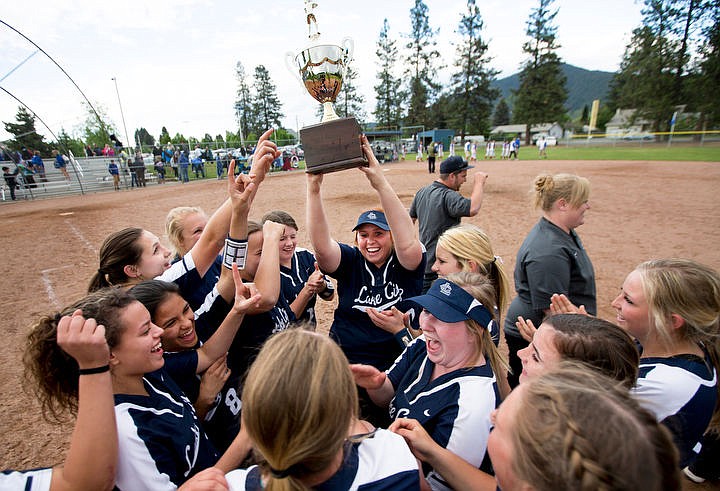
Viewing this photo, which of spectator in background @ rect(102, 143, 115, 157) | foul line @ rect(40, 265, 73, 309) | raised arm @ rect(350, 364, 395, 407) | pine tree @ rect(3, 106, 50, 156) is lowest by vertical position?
foul line @ rect(40, 265, 73, 309)

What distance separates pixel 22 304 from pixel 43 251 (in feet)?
13.3

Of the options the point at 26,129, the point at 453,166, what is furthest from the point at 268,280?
the point at 26,129

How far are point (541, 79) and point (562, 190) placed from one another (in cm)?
6417

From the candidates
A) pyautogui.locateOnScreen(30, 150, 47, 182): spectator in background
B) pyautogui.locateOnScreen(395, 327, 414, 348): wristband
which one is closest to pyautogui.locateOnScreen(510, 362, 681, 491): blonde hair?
pyautogui.locateOnScreen(395, 327, 414, 348): wristband

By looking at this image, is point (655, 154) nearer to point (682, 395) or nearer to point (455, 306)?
point (682, 395)

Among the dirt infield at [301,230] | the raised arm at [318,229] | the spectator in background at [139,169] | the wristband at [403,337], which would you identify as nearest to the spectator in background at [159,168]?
the spectator in background at [139,169]

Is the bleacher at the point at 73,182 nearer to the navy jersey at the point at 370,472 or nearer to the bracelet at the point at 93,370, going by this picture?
the bracelet at the point at 93,370

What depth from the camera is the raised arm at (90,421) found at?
49.5 inches

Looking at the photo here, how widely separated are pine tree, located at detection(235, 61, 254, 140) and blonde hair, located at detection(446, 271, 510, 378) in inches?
2980

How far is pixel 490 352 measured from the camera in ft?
6.33

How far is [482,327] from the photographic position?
6.26ft

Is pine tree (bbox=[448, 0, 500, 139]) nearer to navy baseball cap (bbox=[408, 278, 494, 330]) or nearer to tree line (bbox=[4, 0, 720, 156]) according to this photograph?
tree line (bbox=[4, 0, 720, 156])

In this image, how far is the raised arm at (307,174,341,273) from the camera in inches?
96.9

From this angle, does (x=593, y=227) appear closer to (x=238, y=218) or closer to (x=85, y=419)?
(x=238, y=218)
